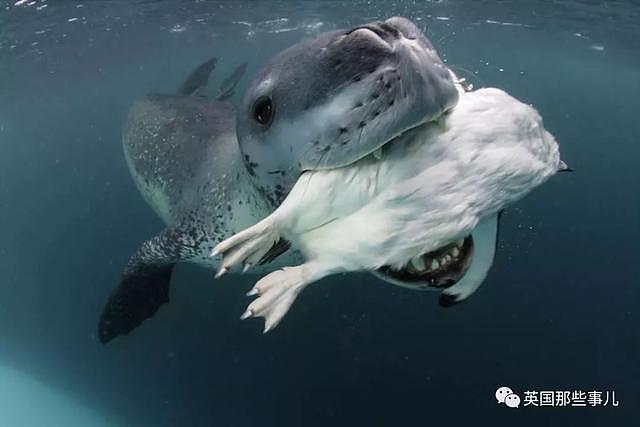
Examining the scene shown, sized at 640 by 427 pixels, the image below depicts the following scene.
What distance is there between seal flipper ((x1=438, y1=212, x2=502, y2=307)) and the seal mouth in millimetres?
112

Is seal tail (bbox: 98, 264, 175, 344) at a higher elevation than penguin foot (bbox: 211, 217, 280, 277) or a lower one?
lower

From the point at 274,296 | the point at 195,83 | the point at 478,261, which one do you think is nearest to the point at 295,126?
the point at 274,296

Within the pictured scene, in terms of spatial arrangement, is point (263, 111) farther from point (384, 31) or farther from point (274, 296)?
point (274, 296)

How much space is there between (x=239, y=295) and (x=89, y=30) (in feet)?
63.3

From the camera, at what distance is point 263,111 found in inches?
104

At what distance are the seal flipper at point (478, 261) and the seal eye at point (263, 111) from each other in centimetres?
120

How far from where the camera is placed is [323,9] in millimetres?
25578

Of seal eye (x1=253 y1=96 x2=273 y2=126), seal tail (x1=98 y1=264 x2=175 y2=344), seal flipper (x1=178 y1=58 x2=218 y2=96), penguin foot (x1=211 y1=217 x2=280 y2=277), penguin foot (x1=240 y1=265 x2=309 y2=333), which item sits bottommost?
seal tail (x1=98 y1=264 x2=175 y2=344)

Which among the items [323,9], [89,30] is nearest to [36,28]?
[89,30]

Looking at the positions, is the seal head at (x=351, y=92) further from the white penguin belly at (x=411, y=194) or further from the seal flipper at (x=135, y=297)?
the seal flipper at (x=135, y=297)

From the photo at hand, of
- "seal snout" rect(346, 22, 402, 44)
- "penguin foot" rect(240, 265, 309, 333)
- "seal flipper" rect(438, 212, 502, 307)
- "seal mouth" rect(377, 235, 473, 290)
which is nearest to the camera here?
"penguin foot" rect(240, 265, 309, 333)

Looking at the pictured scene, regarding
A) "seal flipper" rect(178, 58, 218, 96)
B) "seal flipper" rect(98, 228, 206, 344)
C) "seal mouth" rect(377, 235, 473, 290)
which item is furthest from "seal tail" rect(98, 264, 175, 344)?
"seal flipper" rect(178, 58, 218, 96)

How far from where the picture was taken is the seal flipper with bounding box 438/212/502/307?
8.18 ft

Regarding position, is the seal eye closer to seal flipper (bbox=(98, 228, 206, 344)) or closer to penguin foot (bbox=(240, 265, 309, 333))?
penguin foot (bbox=(240, 265, 309, 333))
